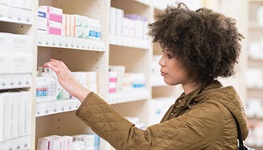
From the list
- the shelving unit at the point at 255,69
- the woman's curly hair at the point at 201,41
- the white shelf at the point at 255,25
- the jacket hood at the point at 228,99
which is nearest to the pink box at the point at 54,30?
the woman's curly hair at the point at 201,41

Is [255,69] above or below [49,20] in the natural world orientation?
below

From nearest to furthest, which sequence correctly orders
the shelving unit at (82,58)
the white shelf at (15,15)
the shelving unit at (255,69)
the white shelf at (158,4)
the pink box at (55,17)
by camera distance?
1. the white shelf at (15,15)
2. the shelving unit at (82,58)
3. the pink box at (55,17)
4. the white shelf at (158,4)
5. the shelving unit at (255,69)

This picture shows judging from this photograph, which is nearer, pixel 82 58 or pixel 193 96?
pixel 193 96

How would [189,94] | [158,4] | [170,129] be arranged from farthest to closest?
[158,4], [189,94], [170,129]

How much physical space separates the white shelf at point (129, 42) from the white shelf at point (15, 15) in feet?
3.42

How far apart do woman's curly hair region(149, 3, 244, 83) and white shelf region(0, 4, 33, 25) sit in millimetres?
659

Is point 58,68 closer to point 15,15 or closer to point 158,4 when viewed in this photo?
point 15,15

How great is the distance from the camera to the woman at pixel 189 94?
195 cm

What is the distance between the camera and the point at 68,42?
2.54 meters

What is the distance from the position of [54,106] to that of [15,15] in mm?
612

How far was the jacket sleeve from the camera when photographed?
1.94 meters

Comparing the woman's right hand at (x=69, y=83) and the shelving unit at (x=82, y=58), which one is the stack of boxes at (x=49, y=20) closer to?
the shelving unit at (x=82, y=58)

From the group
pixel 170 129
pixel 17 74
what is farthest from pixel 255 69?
pixel 17 74

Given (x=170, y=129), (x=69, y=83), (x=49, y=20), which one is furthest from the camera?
(x=49, y=20)
